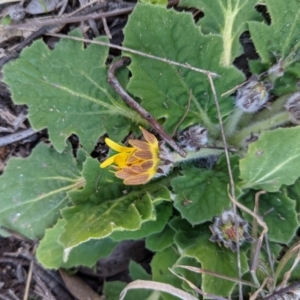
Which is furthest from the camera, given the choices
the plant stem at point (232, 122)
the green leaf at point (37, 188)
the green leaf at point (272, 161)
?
the green leaf at point (37, 188)

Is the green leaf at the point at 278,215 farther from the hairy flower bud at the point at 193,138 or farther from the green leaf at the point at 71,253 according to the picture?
the green leaf at the point at 71,253

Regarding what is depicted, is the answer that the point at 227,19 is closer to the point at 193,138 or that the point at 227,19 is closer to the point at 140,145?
the point at 193,138

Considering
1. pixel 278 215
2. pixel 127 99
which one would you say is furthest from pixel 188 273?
pixel 127 99

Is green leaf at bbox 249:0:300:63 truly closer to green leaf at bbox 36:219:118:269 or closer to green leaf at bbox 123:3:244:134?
green leaf at bbox 123:3:244:134

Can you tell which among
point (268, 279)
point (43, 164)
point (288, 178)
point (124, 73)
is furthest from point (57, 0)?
point (268, 279)

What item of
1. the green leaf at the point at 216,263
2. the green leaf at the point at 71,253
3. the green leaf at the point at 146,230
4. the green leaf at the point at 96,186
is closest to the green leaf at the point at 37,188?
the green leaf at the point at 71,253

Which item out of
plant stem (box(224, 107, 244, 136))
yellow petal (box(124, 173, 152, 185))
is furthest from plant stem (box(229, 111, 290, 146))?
yellow petal (box(124, 173, 152, 185))

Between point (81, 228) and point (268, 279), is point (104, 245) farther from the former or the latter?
point (268, 279)
